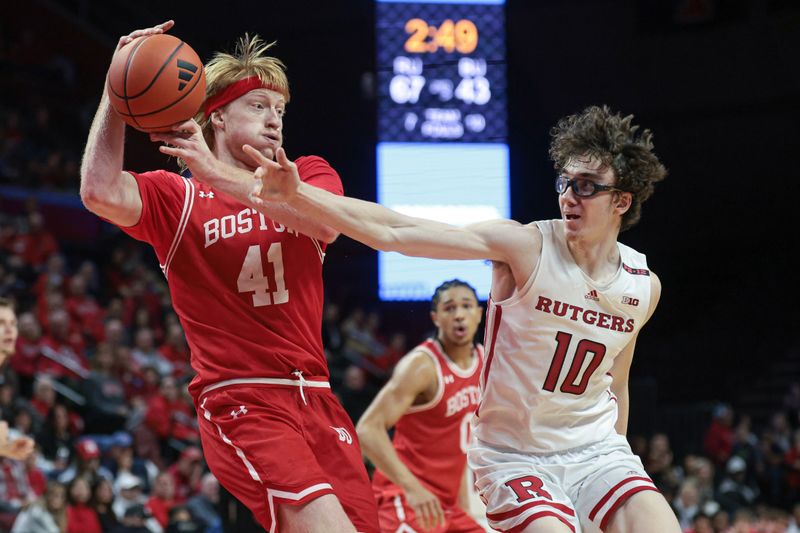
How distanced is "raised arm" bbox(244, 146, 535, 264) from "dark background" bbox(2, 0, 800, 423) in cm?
1361

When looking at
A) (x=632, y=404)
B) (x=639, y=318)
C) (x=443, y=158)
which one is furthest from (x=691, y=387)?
(x=639, y=318)

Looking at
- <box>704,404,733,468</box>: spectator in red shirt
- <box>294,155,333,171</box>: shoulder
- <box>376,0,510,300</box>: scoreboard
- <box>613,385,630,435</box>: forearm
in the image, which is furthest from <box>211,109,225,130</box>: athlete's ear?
<box>704,404,733,468</box>: spectator in red shirt

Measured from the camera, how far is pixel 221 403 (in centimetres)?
393

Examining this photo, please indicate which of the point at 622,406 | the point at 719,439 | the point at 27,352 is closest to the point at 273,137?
the point at 622,406

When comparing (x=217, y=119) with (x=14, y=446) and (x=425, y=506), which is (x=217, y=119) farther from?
(x=425, y=506)

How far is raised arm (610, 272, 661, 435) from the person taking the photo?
4566mm

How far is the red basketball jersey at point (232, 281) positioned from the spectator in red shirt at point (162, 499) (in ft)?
20.2

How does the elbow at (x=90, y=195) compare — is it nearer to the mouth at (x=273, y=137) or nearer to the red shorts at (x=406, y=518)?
the mouth at (x=273, y=137)

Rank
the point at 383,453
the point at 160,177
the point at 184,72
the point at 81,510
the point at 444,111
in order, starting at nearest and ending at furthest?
the point at 184,72, the point at 160,177, the point at 383,453, the point at 81,510, the point at 444,111

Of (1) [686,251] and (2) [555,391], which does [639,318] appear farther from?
(1) [686,251]

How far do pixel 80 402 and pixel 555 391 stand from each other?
7.80 meters

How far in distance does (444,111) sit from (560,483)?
10.9 metres

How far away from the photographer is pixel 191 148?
3.77m

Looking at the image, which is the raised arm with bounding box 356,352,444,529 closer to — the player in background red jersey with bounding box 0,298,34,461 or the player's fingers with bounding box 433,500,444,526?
the player's fingers with bounding box 433,500,444,526
